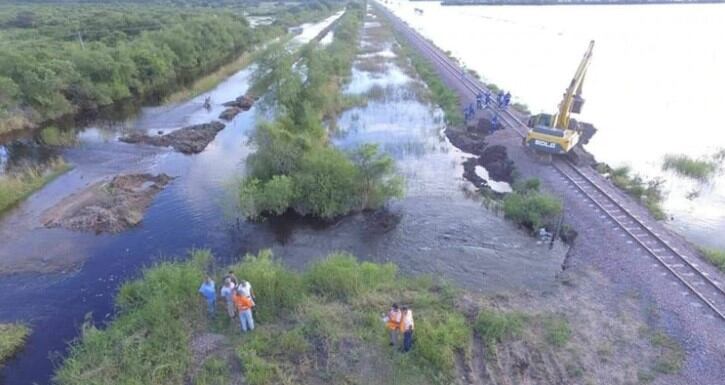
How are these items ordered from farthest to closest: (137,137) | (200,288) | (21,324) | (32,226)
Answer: (137,137)
(32,226)
(21,324)
(200,288)

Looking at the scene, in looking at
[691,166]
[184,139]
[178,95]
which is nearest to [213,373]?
[184,139]

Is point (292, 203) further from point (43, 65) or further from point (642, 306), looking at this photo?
point (43, 65)

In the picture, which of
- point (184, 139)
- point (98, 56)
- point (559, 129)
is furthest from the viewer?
point (98, 56)

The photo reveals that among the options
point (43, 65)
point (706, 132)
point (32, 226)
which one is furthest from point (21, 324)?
point (706, 132)

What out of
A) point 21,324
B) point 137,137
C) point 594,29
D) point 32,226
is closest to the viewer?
point 21,324

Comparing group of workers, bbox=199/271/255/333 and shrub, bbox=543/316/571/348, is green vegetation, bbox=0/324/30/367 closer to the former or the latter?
group of workers, bbox=199/271/255/333

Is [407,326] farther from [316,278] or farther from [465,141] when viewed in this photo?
[465,141]
